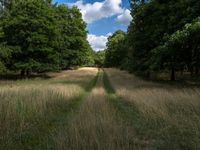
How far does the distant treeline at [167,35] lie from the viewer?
70.2 feet

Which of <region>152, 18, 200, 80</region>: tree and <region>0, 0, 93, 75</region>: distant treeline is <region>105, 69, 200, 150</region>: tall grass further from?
<region>0, 0, 93, 75</region>: distant treeline

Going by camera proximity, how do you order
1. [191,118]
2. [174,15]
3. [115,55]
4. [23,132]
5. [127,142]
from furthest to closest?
[115,55] < [174,15] < [191,118] < [23,132] < [127,142]

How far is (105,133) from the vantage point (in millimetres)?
8500

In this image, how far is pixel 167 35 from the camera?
23.9m

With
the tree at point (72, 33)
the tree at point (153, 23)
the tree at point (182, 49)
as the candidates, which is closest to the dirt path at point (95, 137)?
the tree at point (182, 49)

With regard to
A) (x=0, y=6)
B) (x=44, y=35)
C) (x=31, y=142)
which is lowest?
(x=31, y=142)

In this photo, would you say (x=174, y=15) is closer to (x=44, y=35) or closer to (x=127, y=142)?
(x=44, y=35)

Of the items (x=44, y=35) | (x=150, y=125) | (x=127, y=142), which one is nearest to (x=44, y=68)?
(x=44, y=35)

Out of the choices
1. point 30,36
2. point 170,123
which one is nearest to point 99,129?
point 170,123

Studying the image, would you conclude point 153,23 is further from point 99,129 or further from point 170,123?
point 99,129

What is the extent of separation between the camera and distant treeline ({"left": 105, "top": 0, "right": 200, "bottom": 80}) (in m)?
21.4

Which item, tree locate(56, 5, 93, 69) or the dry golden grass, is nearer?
the dry golden grass

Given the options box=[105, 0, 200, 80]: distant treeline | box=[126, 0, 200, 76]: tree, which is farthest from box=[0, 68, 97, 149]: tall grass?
box=[126, 0, 200, 76]: tree

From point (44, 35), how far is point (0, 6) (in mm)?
9904
